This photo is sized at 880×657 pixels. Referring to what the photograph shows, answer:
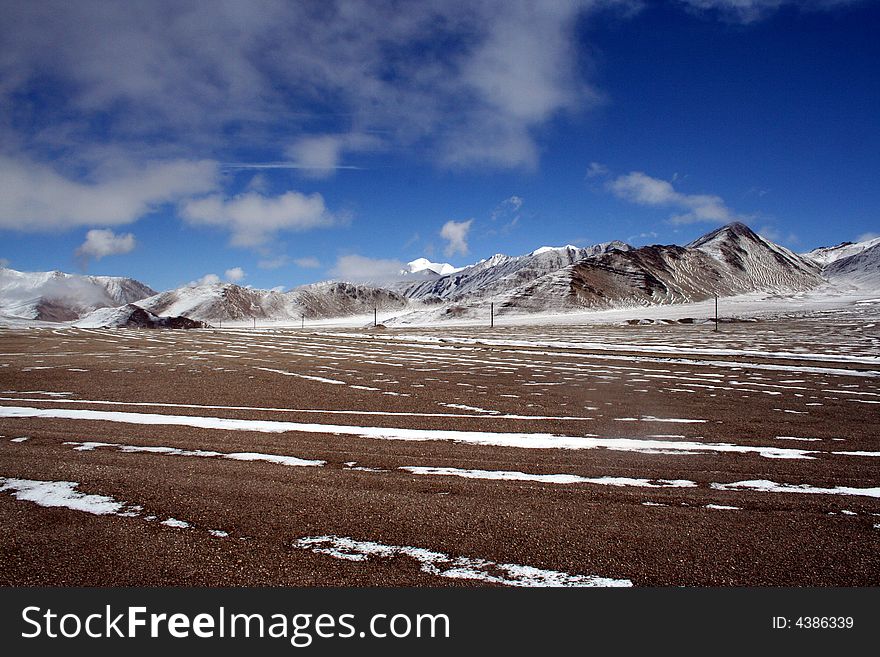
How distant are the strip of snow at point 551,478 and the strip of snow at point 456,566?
6.65ft

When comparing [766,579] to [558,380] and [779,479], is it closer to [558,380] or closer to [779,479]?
[779,479]

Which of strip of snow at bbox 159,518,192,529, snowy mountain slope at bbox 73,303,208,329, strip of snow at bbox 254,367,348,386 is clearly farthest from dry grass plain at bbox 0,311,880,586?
snowy mountain slope at bbox 73,303,208,329

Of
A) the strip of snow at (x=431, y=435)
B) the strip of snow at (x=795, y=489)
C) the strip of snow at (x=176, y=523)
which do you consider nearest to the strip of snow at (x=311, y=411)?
the strip of snow at (x=431, y=435)

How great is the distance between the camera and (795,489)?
5434 mm

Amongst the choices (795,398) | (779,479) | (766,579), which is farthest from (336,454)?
(795,398)

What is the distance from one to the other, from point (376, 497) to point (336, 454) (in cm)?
192

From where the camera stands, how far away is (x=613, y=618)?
3.25 m

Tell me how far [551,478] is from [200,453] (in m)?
4.89

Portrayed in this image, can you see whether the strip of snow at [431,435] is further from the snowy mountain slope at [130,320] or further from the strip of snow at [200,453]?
the snowy mountain slope at [130,320]

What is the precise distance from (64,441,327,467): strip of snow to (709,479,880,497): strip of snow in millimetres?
5098

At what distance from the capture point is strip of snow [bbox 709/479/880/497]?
535 cm

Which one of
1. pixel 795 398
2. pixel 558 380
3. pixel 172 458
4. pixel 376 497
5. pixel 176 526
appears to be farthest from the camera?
pixel 558 380

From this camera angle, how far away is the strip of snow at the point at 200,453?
639cm

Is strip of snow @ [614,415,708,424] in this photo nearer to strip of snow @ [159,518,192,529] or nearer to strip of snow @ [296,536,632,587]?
strip of snow @ [296,536,632,587]
